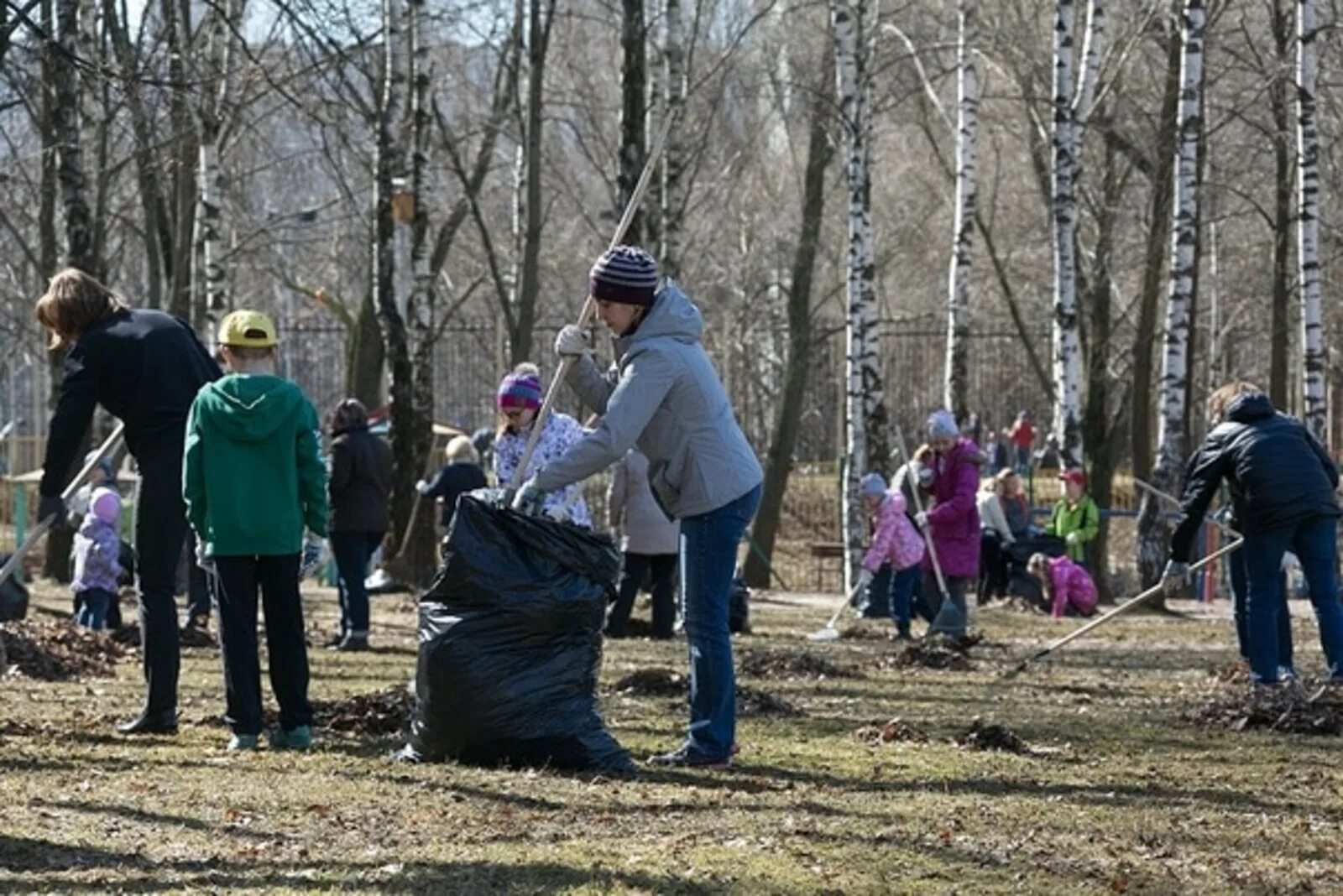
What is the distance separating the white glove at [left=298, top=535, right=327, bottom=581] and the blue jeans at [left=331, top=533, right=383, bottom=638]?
15.8 ft

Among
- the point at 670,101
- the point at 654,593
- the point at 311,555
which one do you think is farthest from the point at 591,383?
the point at 670,101

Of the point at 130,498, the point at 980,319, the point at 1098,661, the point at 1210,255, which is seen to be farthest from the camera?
A: the point at 980,319

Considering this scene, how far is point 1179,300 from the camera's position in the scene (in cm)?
2348

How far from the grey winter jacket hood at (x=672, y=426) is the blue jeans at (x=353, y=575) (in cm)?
642

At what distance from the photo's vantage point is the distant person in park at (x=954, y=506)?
1666 centimetres

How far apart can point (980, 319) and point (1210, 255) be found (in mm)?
5659

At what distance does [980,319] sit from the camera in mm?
50812

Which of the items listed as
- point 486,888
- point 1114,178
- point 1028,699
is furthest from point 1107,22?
point 486,888

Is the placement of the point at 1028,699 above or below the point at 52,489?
below

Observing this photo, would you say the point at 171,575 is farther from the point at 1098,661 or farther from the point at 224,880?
the point at 1098,661

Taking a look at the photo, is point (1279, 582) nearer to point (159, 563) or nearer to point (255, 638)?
point (255, 638)

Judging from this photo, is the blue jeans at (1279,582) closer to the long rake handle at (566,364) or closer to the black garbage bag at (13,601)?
the long rake handle at (566,364)

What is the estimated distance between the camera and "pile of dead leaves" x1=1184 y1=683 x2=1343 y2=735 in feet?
35.8

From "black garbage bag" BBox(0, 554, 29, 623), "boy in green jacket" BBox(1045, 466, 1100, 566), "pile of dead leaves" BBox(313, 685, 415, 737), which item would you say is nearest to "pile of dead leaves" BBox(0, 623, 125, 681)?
"black garbage bag" BBox(0, 554, 29, 623)
